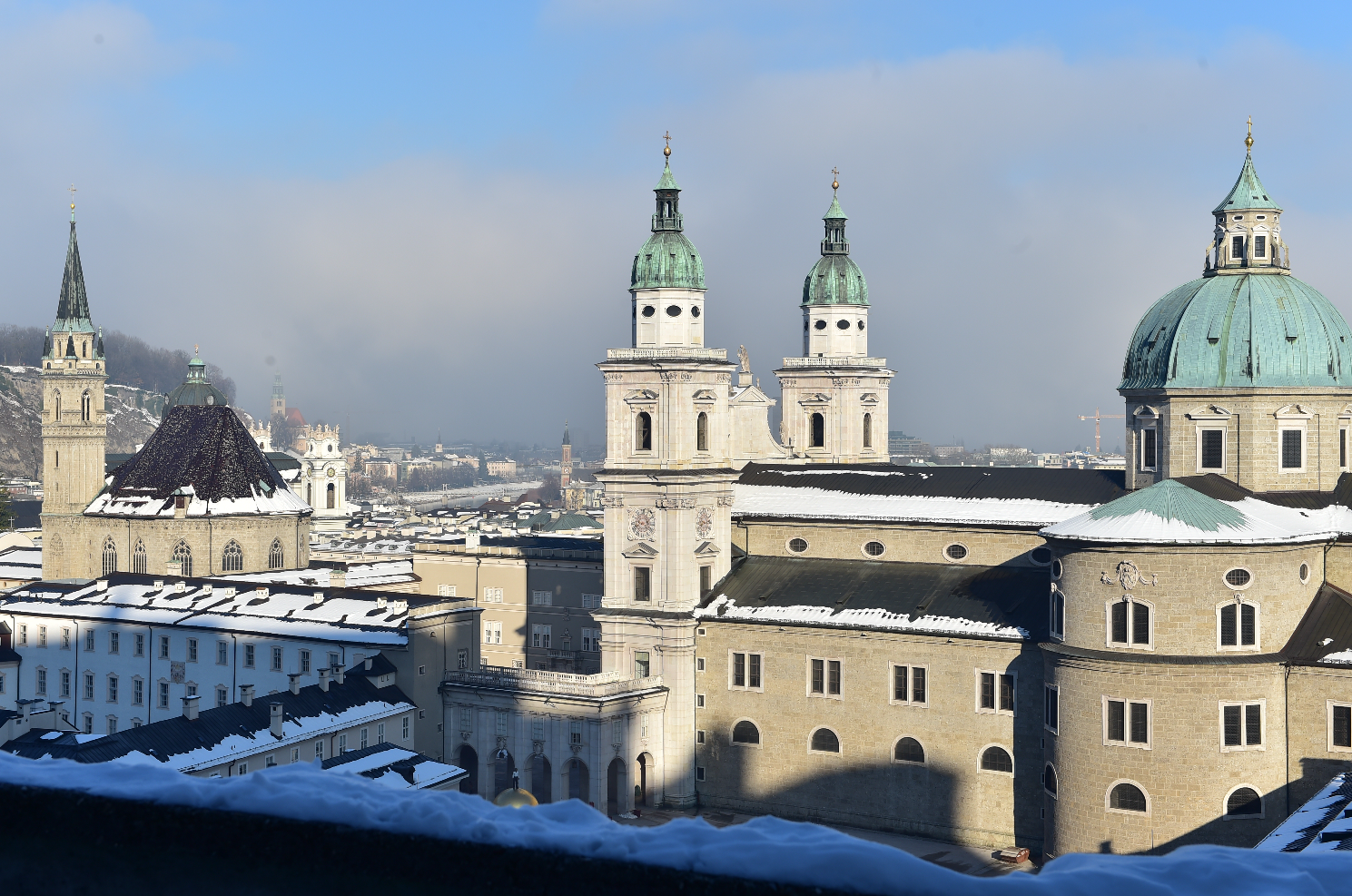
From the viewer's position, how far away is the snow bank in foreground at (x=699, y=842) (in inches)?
289

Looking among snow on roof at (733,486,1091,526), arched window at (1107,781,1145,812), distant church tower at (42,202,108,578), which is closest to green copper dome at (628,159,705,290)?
snow on roof at (733,486,1091,526)

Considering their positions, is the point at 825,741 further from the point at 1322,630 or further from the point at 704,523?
the point at 1322,630

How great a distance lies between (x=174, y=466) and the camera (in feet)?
310

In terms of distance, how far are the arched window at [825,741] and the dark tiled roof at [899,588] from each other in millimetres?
4380

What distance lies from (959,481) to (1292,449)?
12.9m

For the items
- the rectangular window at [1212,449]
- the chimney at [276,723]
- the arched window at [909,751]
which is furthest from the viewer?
the rectangular window at [1212,449]

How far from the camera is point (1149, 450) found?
58.8m

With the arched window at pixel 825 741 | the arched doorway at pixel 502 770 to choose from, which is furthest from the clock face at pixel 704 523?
the arched doorway at pixel 502 770

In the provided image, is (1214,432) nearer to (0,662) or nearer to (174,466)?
(0,662)

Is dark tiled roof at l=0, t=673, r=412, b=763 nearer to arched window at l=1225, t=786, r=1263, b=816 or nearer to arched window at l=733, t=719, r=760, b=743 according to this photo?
arched window at l=733, t=719, r=760, b=743

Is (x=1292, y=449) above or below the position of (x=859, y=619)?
above

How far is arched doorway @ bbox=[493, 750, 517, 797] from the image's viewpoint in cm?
6028

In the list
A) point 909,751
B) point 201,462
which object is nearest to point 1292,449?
point 909,751

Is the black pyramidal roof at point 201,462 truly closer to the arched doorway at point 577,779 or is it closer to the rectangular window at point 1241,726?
the arched doorway at point 577,779
